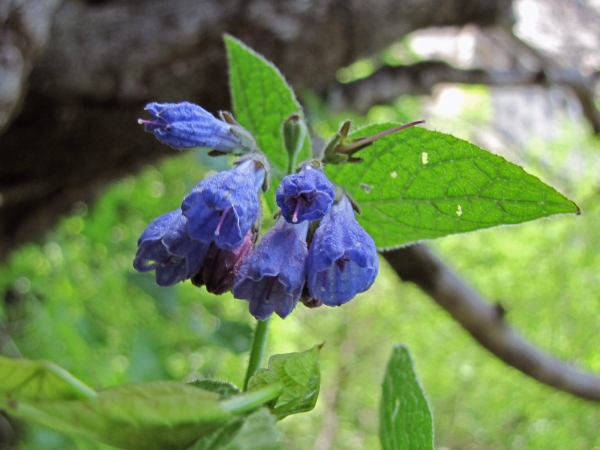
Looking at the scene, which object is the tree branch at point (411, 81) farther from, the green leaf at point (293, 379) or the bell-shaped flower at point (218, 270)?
the green leaf at point (293, 379)

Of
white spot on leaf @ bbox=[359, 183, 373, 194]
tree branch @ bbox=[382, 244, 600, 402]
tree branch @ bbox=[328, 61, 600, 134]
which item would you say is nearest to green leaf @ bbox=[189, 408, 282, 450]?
white spot on leaf @ bbox=[359, 183, 373, 194]

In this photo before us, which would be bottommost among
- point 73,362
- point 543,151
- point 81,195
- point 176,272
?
point 543,151

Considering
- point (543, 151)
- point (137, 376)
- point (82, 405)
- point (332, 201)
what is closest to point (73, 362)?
point (137, 376)

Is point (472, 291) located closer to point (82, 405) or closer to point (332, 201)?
point (332, 201)

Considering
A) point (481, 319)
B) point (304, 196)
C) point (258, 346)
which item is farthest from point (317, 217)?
point (481, 319)

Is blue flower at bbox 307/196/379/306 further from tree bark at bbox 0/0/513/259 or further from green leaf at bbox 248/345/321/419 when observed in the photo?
tree bark at bbox 0/0/513/259

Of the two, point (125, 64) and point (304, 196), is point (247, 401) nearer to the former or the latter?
point (304, 196)

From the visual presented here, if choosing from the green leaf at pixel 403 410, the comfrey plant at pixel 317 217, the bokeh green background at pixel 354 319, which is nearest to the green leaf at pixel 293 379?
the comfrey plant at pixel 317 217
